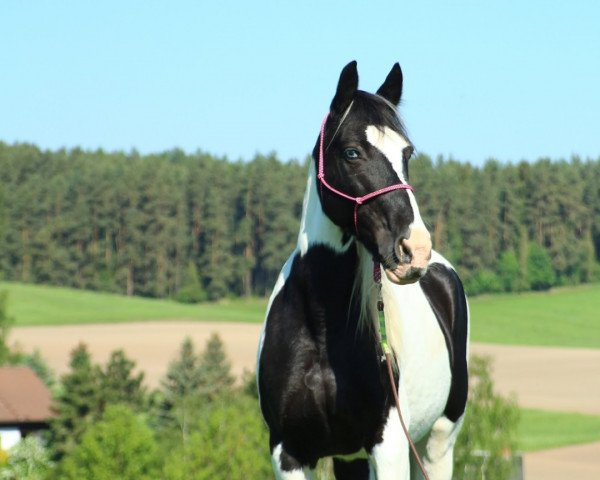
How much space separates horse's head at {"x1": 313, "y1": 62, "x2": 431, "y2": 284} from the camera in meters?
5.64

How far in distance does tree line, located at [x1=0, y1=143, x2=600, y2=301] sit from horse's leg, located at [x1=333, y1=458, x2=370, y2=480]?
371 feet

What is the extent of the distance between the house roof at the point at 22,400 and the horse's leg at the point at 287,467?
5968 cm

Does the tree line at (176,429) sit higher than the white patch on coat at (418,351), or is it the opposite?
the white patch on coat at (418,351)

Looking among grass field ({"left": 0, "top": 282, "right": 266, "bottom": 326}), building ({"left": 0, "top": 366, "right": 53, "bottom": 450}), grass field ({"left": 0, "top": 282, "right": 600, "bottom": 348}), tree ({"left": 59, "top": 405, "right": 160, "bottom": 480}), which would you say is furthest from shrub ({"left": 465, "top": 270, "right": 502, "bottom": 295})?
tree ({"left": 59, "top": 405, "right": 160, "bottom": 480})

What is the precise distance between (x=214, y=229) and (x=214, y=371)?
5554cm

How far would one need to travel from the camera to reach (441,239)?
394ft

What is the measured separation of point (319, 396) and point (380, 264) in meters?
0.74

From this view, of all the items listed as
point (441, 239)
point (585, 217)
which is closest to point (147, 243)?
point (441, 239)

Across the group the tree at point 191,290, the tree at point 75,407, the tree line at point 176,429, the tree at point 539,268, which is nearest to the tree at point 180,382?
the tree line at point 176,429

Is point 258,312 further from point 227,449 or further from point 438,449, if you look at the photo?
point 438,449

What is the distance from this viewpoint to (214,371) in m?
70.2

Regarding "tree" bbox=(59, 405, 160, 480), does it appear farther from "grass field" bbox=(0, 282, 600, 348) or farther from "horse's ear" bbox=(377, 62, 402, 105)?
"horse's ear" bbox=(377, 62, 402, 105)

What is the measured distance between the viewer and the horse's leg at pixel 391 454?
20.0ft

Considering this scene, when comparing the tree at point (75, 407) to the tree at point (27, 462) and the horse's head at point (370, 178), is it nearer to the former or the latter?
the tree at point (27, 462)
